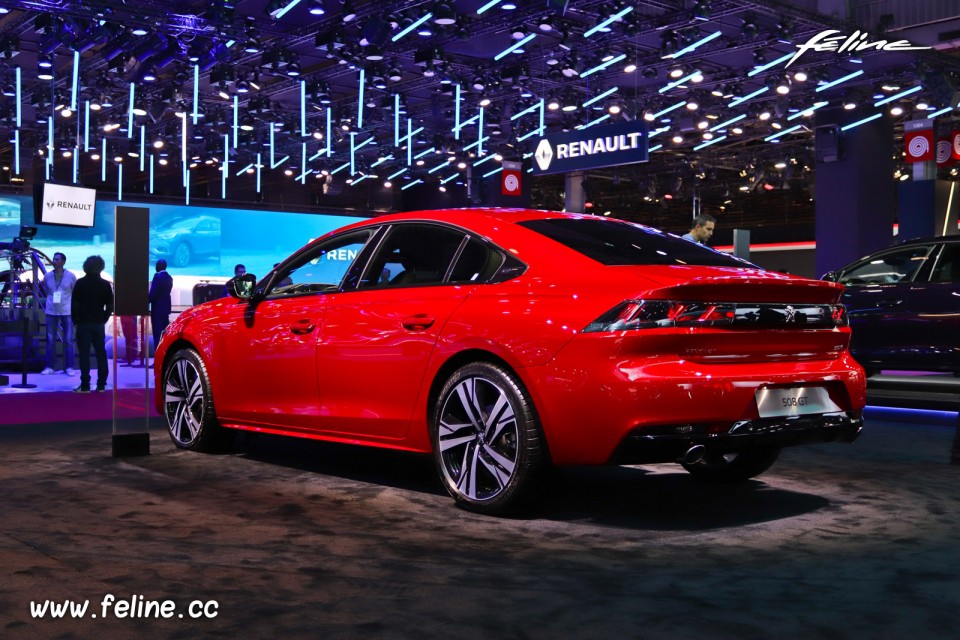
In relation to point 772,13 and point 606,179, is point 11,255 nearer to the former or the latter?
point 772,13

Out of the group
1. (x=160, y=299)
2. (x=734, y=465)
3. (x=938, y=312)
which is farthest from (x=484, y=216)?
(x=160, y=299)

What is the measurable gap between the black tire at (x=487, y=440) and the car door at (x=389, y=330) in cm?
25

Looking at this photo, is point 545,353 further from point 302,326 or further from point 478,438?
point 302,326

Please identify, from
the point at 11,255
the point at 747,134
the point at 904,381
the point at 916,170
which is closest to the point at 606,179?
the point at 747,134

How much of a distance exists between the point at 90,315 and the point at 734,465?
342 inches

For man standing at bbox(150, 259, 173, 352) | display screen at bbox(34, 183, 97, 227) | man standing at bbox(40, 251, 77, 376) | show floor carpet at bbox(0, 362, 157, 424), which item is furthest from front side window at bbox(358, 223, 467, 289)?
man standing at bbox(150, 259, 173, 352)

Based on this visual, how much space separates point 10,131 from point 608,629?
2583 centimetres

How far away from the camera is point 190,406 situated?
6.44 metres

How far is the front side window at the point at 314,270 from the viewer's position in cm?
559

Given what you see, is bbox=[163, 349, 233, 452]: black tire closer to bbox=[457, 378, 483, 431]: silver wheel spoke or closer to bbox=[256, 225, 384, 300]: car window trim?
bbox=[256, 225, 384, 300]: car window trim

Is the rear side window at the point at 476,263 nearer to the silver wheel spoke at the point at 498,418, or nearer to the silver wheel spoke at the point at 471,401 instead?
the silver wheel spoke at the point at 471,401

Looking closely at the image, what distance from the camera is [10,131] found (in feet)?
82.8

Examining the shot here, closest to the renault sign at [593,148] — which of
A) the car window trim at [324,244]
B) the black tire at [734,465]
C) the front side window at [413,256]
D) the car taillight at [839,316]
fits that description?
the car window trim at [324,244]

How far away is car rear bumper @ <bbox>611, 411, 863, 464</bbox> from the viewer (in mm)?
4012
